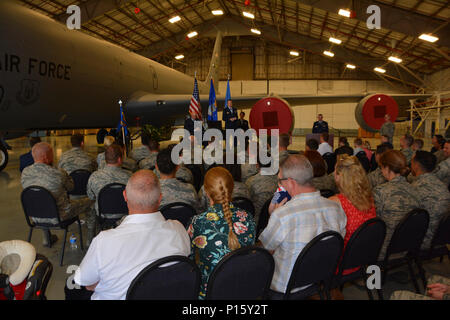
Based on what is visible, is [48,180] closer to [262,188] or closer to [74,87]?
[262,188]

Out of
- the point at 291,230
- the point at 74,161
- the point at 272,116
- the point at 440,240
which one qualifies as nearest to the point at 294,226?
the point at 291,230

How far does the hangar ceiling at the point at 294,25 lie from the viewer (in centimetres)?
1161

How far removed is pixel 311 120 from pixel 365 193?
25967 millimetres

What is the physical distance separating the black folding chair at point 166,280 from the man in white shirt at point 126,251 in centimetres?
10

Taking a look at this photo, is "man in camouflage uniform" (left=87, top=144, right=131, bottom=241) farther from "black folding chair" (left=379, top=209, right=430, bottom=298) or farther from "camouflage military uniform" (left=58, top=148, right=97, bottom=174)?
"black folding chair" (left=379, top=209, right=430, bottom=298)

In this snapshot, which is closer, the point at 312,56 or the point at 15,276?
the point at 15,276

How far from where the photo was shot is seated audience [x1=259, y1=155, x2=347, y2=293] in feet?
5.63

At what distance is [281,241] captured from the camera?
1.71 m

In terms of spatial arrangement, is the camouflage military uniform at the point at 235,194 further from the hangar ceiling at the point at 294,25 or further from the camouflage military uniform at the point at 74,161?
the hangar ceiling at the point at 294,25

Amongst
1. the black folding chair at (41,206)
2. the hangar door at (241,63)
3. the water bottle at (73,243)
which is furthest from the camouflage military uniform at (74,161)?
the hangar door at (241,63)

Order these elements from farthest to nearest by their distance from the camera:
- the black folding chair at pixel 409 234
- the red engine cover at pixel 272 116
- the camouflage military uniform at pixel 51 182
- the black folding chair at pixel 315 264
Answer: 1. the red engine cover at pixel 272 116
2. the camouflage military uniform at pixel 51 182
3. the black folding chair at pixel 409 234
4. the black folding chair at pixel 315 264

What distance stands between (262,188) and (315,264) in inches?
59.3

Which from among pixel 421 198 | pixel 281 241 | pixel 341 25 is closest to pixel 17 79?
pixel 281 241
